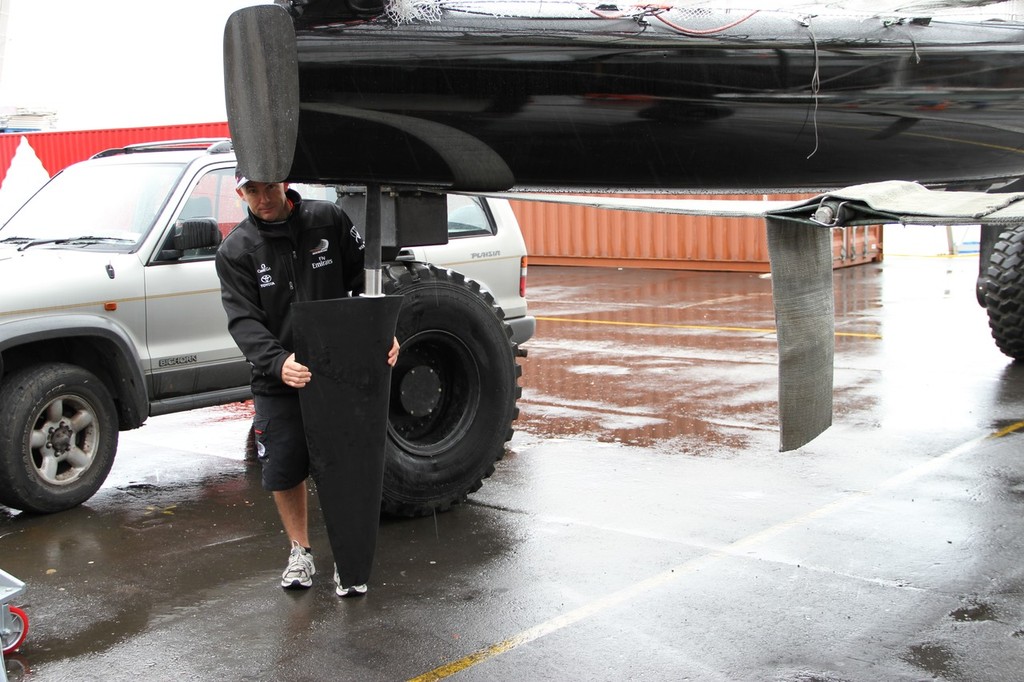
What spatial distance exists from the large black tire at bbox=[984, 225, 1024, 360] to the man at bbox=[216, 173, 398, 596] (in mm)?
6720

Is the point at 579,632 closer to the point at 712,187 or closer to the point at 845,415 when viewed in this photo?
the point at 712,187

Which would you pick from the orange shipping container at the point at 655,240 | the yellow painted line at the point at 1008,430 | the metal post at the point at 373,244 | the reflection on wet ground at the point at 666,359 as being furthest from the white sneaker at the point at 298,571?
the orange shipping container at the point at 655,240

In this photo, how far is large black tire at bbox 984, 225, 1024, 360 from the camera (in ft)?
31.2

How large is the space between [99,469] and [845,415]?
16.2 feet

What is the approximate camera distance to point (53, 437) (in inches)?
238

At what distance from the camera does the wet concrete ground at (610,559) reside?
4.21m

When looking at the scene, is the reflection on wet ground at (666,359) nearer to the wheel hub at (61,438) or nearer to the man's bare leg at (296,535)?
the man's bare leg at (296,535)

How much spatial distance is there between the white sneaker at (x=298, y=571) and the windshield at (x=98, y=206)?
2654 mm

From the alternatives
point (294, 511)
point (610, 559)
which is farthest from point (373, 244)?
point (610, 559)

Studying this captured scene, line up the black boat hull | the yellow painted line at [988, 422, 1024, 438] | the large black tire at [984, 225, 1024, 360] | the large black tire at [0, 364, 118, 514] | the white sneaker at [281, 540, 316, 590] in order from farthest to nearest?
the large black tire at [984, 225, 1024, 360], the yellow painted line at [988, 422, 1024, 438], the large black tire at [0, 364, 118, 514], the white sneaker at [281, 540, 316, 590], the black boat hull

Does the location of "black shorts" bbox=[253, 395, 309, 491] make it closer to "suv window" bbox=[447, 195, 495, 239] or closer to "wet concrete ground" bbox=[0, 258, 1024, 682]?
"wet concrete ground" bbox=[0, 258, 1024, 682]

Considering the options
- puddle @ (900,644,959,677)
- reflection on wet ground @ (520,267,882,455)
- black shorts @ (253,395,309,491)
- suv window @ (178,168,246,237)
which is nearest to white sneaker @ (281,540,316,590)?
black shorts @ (253,395,309,491)

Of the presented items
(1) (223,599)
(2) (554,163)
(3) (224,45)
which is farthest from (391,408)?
(3) (224,45)

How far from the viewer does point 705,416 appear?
8.20 meters
